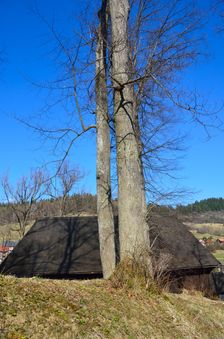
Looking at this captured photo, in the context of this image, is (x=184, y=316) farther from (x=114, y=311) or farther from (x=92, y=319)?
(x=92, y=319)

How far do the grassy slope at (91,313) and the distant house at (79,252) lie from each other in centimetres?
1069

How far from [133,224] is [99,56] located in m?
4.14

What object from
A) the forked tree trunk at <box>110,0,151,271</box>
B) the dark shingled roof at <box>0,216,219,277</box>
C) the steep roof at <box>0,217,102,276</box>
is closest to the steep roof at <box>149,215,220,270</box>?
the dark shingled roof at <box>0,216,219,277</box>

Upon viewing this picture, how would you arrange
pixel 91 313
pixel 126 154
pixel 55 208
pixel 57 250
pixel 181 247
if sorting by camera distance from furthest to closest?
pixel 55 208 < pixel 181 247 < pixel 57 250 < pixel 126 154 < pixel 91 313

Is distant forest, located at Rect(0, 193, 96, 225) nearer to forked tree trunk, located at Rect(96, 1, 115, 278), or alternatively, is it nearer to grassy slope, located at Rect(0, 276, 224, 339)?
forked tree trunk, located at Rect(96, 1, 115, 278)

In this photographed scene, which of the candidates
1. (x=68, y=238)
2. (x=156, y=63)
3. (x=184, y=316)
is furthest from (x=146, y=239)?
(x=68, y=238)

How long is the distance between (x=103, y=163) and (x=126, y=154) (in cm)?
123

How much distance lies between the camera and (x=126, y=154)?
700 centimetres

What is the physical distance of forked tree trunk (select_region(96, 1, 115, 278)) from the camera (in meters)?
7.70

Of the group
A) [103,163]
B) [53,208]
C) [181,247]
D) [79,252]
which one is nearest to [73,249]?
[79,252]

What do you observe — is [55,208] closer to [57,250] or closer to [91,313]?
[57,250]

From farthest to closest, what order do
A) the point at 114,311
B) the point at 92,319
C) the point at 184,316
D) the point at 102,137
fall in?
the point at 102,137
the point at 184,316
the point at 114,311
the point at 92,319

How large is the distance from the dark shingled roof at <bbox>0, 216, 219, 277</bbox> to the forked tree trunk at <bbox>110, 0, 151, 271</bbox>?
33.5 ft

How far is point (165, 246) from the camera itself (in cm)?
2148
